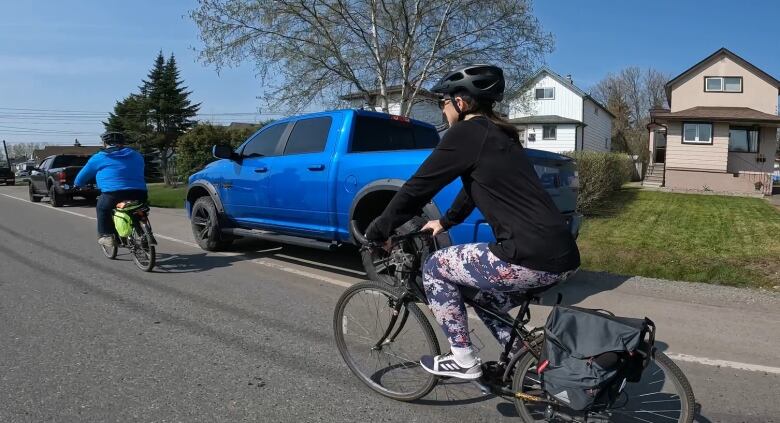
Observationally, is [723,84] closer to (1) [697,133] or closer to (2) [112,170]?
(1) [697,133]

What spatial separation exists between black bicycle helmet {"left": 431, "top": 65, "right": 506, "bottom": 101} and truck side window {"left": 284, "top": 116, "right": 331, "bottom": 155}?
12.9 feet

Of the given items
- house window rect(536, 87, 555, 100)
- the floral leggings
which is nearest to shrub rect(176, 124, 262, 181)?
house window rect(536, 87, 555, 100)

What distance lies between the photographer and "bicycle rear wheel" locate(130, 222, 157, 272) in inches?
283

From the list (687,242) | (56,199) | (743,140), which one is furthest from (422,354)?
(743,140)

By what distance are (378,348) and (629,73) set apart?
74.0m

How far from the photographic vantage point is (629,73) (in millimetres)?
68625

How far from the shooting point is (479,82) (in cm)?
284

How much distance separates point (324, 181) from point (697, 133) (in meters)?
23.7

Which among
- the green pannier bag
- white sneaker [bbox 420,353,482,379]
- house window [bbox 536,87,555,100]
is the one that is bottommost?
white sneaker [bbox 420,353,482,379]

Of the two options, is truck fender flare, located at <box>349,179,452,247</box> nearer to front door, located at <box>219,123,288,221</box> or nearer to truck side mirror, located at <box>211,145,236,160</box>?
front door, located at <box>219,123,288,221</box>

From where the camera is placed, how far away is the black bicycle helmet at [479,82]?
2838mm

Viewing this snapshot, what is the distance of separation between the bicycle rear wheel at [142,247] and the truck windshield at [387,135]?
10.0 feet

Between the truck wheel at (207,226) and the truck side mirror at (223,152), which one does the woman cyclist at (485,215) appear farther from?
the truck wheel at (207,226)

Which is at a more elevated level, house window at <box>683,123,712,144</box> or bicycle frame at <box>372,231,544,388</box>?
house window at <box>683,123,712,144</box>
